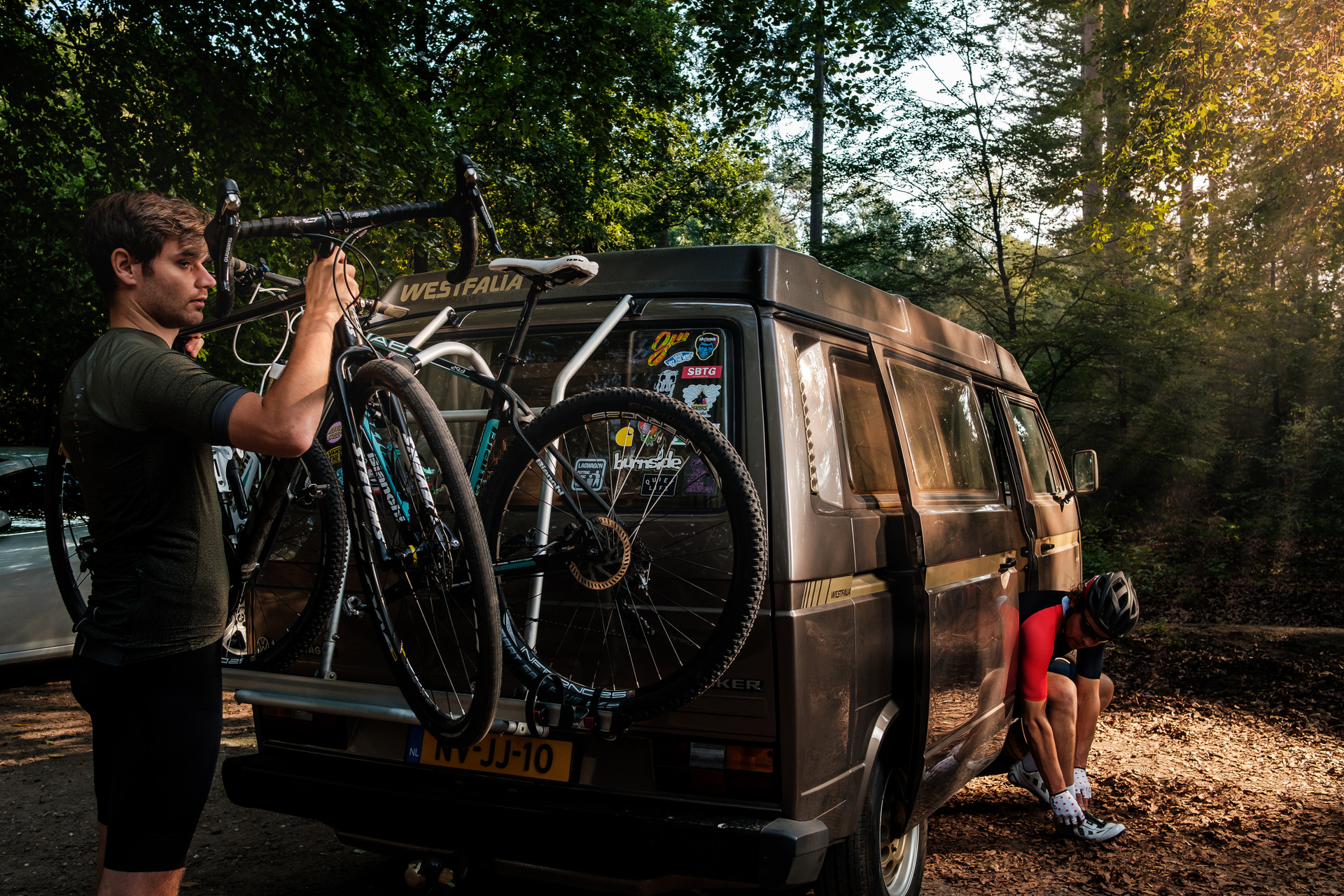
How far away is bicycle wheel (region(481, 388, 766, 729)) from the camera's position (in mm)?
2553

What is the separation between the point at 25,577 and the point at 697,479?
5679mm

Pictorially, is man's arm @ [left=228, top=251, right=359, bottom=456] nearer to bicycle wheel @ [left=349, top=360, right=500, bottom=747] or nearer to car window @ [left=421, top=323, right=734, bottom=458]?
bicycle wheel @ [left=349, top=360, right=500, bottom=747]

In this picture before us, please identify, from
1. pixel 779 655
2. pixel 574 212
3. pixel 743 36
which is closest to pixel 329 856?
pixel 779 655

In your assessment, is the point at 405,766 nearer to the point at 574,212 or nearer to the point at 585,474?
the point at 585,474

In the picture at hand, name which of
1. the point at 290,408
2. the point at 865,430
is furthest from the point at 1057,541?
the point at 290,408

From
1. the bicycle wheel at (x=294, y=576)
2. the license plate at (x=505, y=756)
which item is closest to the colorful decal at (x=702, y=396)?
the license plate at (x=505, y=756)

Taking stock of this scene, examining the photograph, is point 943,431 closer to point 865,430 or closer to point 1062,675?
point 865,430

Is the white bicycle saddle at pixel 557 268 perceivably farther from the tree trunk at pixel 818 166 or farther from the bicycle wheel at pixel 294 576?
the tree trunk at pixel 818 166

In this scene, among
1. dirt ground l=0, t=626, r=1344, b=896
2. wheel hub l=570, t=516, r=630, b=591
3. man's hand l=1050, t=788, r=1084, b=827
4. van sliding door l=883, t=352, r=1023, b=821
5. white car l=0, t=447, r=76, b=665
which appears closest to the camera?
wheel hub l=570, t=516, r=630, b=591

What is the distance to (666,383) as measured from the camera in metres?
2.98

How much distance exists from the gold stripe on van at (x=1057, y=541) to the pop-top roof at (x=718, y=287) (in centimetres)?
188

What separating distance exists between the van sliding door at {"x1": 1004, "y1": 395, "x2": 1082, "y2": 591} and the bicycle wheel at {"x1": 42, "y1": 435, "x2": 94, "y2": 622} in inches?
168

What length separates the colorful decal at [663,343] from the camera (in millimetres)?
2992

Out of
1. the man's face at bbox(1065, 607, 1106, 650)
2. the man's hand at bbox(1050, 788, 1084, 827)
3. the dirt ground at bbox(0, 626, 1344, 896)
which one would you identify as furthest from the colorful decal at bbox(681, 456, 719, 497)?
the man's hand at bbox(1050, 788, 1084, 827)
